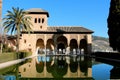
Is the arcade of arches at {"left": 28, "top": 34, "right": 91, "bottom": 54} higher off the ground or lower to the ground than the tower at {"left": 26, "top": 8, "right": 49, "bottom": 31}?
lower

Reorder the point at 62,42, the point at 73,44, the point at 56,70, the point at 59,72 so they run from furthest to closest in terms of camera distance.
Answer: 1. the point at 73,44
2. the point at 62,42
3. the point at 56,70
4. the point at 59,72

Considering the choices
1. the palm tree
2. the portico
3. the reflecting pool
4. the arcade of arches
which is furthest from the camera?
the arcade of arches

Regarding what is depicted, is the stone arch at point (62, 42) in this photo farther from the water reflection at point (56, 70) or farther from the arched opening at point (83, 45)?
the water reflection at point (56, 70)

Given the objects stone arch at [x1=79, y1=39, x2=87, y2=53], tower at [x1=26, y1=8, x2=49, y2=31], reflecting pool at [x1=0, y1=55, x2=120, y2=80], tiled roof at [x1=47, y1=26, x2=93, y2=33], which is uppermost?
tower at [x1=26, y1=8, x2=49, y2=31]

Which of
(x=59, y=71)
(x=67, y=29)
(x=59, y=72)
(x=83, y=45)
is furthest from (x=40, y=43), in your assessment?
(x=59, y=72)

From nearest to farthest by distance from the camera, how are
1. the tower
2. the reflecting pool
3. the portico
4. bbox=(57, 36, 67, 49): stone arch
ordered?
the reflecting pool, the portico, the tower, bbox=(57, 36, 67, 49): stone arch

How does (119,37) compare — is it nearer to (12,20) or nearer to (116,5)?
(116,5)

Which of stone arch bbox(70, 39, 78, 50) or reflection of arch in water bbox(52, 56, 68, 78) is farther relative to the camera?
stone arch bbox(70, 39, 78, 50)

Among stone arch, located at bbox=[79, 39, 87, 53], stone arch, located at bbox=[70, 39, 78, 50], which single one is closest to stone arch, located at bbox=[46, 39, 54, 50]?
stone arch, located at bbox=[70, 39, 78, 50]

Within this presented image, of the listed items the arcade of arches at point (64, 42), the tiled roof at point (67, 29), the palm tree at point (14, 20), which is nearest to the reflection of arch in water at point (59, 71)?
the palm tree at point (14, 20)

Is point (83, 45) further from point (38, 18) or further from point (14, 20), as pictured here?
point (14, 20)

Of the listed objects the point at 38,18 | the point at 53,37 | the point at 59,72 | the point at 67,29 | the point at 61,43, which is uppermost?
the point at 38,18

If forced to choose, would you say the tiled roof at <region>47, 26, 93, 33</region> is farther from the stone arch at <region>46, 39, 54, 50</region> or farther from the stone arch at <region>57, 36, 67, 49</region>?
the stone arch at <region>46, 39, 54, 50</region>

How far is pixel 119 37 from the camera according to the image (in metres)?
30.9
